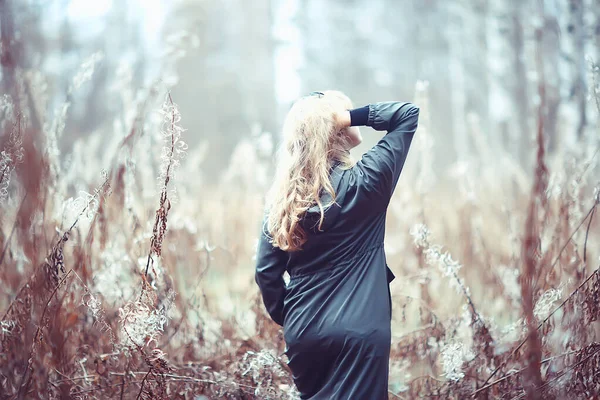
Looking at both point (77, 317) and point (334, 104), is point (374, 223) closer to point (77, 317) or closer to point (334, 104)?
point (334, 104)

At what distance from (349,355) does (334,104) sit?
95 cm

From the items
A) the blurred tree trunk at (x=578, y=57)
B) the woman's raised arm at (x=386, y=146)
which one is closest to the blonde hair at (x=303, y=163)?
the woman's raised arm at (x=386, y=146)

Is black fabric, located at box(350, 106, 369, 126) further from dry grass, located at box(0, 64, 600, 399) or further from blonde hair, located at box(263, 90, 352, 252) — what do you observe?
dry grass, located at box(0, 64, 600, 399)

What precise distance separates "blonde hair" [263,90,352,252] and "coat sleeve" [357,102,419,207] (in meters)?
0.14

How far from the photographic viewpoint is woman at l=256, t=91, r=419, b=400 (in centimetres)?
211

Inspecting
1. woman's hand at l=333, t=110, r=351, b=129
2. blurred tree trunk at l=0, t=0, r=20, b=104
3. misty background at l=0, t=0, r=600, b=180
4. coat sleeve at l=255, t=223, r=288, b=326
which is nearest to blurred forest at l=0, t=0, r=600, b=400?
blurred tree trunk at l=0, t=0, r=20, b=104

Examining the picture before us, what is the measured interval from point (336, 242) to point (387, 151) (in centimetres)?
38

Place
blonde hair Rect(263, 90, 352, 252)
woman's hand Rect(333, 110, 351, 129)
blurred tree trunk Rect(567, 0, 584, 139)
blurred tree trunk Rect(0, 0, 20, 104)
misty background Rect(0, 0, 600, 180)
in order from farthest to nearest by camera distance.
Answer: misty background Rect(0, 0, 600, 180) → blurred tree trunk Rect(567, 0, 584, 139) → woman's hand Rect(333, 110, 351, 129) → blonde hair Rect(263, 90, 352, 252) → blurred tree trunk Rect(0, 0, 20, 104)

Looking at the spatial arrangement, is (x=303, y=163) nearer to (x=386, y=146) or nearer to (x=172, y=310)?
(x=386, y=146)

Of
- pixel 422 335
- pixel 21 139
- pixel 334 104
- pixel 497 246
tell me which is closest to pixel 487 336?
pixel 422 335

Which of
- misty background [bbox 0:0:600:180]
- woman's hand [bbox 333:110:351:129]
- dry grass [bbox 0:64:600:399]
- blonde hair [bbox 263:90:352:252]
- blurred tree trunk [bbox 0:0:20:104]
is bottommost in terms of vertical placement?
dry grass [bbox 0:64:600:399]

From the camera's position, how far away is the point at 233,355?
3.22 meters

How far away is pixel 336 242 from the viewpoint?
2232mm

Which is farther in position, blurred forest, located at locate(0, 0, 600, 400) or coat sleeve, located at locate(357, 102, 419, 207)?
blurred forest, located at locate(0, 0, 600, 400)
